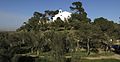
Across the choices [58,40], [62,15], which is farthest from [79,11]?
[58,40]

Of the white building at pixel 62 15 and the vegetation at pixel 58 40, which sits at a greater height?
the white building at pixel 62 15

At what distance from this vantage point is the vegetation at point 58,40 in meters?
32.0

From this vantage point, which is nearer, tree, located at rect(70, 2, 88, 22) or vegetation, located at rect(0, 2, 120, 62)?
vegetation, located at rect(0, 2, 120, 62)

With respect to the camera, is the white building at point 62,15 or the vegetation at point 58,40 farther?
the white building at point 62,15

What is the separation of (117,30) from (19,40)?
99.4 feet

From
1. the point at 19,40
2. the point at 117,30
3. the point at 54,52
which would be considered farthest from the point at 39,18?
the point at 54,52

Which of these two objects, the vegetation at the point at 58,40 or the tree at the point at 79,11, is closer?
the vegetation at the point at 58,40

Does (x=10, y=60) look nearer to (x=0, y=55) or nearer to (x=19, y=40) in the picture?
(x=0, y=55)

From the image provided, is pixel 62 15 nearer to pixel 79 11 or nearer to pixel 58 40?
pixel 79 11

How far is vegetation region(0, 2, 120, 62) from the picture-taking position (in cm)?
3200

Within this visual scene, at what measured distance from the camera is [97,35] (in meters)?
57.4

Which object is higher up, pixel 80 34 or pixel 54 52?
pixel 80 34

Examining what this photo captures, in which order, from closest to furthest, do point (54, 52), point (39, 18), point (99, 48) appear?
point (54, 52), point (99, 48), point (39, 18)

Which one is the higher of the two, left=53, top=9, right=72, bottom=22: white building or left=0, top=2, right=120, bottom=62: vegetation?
left=53, top=9, right=72, bottom=22: white building
